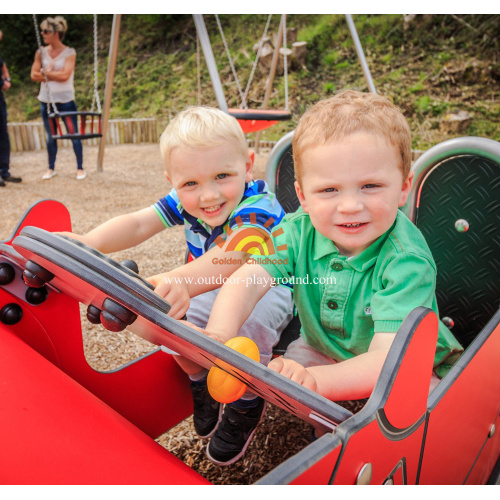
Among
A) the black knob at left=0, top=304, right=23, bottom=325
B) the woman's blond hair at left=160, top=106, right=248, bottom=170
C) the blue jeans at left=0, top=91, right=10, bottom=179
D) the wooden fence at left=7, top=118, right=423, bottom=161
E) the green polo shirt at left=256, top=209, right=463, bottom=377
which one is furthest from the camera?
the wooden fence at left=7, top=118, right=423, bottom=161

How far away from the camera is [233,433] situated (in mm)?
969

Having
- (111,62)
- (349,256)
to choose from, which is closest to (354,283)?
(349,256)

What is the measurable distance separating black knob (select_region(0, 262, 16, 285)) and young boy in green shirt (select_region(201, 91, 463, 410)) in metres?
0.37

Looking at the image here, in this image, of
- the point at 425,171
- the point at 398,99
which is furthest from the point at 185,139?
the point at 398,99

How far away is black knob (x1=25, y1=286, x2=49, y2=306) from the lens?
859mm

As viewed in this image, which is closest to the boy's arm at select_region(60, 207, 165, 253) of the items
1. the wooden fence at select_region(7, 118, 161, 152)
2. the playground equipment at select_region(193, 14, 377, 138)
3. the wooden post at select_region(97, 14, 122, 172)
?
the playground equipment at select_region(193, 14, 377, 138)

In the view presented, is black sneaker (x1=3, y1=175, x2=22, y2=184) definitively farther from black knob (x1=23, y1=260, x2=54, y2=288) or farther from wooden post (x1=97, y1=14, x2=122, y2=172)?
black knob (x1=23, y1=260, x2=54, y2=288)

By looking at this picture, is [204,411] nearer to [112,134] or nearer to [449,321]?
[449,321]

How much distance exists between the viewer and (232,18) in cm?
864

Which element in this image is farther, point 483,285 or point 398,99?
point 398,99

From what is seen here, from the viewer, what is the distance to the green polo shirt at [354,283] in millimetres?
724

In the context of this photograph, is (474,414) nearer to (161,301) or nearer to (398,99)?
(161,301)

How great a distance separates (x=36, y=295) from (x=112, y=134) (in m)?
5.91

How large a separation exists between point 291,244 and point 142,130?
6021 mm
